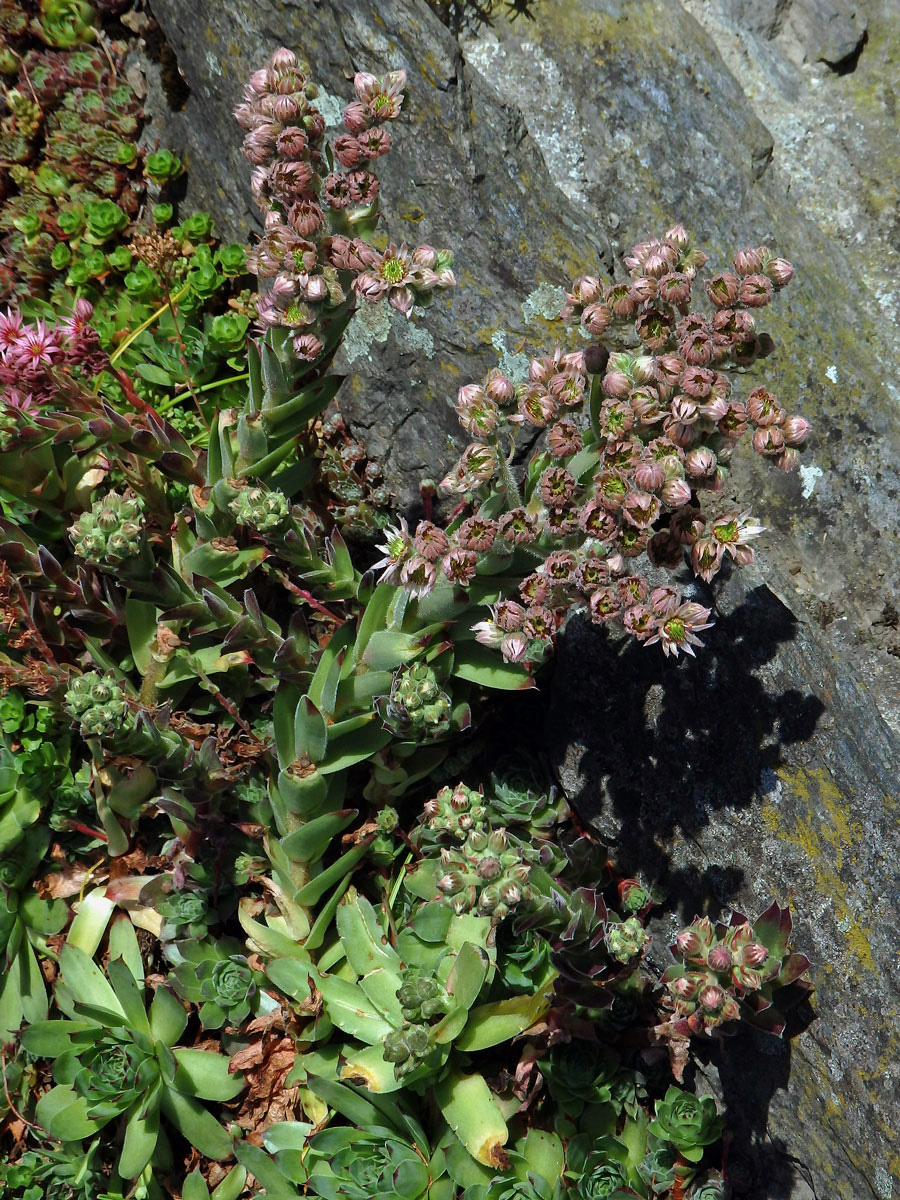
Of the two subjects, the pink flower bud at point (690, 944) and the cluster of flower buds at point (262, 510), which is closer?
the pink flower bud at point (690, 944)

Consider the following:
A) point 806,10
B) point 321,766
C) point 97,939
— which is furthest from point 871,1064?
point 806,10

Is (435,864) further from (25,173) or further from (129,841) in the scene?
(25,173)

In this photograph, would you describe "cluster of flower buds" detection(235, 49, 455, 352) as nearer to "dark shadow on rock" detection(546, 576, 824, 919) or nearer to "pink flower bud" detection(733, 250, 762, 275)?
"pink flower bud" detection(733, 250, 762, 275)

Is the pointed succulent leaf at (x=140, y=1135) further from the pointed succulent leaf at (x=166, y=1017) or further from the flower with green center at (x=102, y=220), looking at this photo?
the flower with green center at (x=102, y=220)

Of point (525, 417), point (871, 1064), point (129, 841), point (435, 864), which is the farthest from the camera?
point (129, 841)

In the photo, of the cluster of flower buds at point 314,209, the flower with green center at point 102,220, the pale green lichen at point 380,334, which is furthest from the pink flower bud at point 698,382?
the flower with green center at point 102,220

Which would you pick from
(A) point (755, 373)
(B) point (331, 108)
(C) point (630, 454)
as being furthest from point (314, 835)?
(B) point (331, 108)

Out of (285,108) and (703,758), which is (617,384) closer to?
(285,108)
